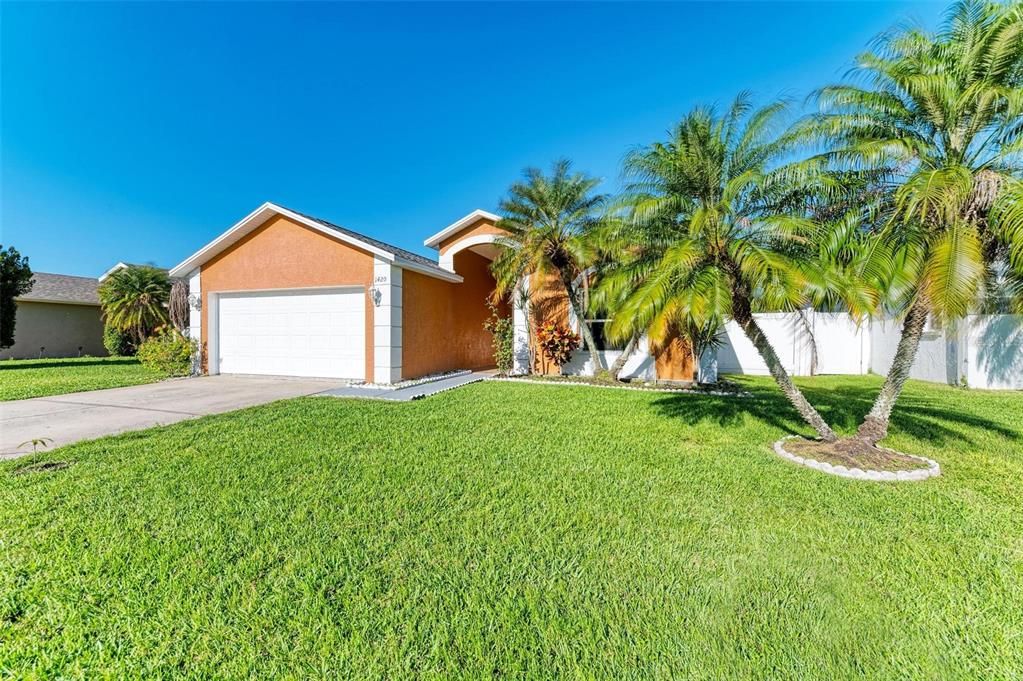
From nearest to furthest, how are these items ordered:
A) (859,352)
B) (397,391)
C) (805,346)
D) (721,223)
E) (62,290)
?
(721,223)
(397,391)
(805,346)
(859,352)
(62,290)

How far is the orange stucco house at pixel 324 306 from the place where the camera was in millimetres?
11172

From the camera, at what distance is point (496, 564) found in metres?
2.97

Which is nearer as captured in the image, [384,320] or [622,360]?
[384,320]

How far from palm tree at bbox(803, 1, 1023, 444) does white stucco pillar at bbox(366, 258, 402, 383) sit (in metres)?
9.46

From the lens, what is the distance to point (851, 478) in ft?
16.3

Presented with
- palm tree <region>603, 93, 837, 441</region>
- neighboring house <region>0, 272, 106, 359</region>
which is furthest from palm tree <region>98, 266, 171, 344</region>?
palm tree <region>603, 93, 837, 441</region>

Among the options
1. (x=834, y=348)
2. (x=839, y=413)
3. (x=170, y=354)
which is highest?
(x=834, y=348)

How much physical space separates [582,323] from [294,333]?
9262 mm

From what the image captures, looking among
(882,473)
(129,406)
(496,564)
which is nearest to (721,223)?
(882,473)

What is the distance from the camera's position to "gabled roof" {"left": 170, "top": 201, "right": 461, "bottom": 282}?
11.1 m

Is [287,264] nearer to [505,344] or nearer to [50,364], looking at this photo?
[505,344]

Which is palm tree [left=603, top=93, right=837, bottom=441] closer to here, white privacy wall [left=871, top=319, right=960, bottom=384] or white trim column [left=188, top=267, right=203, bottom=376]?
white privacy wall [left=871, top=319, right=960, bottom=384]

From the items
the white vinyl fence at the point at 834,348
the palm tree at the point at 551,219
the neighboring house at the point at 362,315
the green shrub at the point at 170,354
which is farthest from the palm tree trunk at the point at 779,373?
the green shrub at the point at 170,354

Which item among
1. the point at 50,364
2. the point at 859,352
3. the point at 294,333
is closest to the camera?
the point at 294,333
